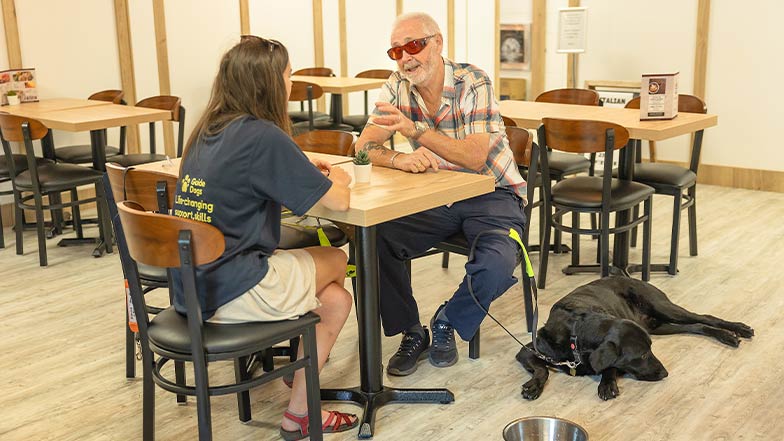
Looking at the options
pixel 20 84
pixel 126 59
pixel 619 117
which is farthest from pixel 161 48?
pixel 619 117

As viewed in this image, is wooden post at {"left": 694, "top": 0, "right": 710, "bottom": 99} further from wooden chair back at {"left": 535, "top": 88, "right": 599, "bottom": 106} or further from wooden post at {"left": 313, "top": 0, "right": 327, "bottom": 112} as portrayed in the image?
wooden post at {"left": 313, "top": 0, "right": 327, "bottom": 112}

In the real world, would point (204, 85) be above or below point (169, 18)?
below

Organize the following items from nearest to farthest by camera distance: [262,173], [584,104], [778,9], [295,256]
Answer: [262,173] → [295,256] → [584,104] → [778,9]

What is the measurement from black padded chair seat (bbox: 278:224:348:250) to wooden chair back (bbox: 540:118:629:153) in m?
1.26

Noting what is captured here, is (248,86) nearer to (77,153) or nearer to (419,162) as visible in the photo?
(419,162)

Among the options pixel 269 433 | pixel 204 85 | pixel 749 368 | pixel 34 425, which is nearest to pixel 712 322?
pixel 749 368

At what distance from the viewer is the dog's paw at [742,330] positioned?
3578 mm

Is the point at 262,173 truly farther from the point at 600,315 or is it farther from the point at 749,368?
the point at 749,368

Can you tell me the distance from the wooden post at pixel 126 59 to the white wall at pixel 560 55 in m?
0.04

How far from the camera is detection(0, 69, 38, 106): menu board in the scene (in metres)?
5.50

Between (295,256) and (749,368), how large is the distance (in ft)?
5.84

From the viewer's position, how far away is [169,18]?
21.6 ft

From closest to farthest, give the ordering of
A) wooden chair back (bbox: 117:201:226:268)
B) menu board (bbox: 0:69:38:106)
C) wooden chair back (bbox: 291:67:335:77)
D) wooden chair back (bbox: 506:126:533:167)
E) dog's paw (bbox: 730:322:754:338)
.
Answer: wooden chair back (bbox: 117:201:226:268) → dog's paw (bbox: 730:322:754:338) → wooden chair back (bbox: 506:126:533:167) → menu board (bbox: 0:69:38:106) → wooden chair back (bbox: 291:67:335:77)

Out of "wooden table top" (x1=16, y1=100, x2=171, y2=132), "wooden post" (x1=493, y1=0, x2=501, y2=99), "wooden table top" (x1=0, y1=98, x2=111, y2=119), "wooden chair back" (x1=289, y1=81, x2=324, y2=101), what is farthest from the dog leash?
"wooden post" (x1=493, y1=0, x2=501, y2=99)
